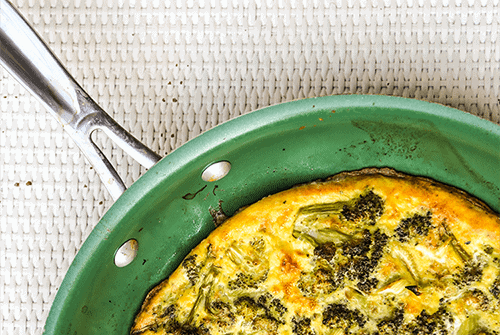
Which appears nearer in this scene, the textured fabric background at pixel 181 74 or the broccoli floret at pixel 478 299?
the broccoli floret at pixel 478 299

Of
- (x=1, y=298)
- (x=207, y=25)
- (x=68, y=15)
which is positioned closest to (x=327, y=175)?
(x=207, y=25)

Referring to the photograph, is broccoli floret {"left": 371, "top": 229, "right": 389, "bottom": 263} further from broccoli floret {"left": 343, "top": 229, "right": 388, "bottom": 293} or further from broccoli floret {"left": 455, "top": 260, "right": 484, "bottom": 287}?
broccoli floret {"left": 455, "top": 260, "right": 484, "bottom": 287}

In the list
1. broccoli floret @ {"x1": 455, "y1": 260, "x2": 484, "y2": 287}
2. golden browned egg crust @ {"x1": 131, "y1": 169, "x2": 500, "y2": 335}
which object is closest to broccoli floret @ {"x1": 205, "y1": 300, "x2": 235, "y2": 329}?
golden browned egg crust @ {"x1": 131, "y1": 169, "x2": 500, "y2": 335}

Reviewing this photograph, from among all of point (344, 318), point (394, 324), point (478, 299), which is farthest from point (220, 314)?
point (478, 299)

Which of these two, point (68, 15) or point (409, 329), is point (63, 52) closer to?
point (68, 15)

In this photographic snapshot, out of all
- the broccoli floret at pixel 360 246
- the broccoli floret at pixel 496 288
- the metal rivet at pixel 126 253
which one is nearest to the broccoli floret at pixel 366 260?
the broccoli floret at pixel 360 246

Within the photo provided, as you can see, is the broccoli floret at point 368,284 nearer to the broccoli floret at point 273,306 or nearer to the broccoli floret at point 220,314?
the broccoli floret at point 273,306
